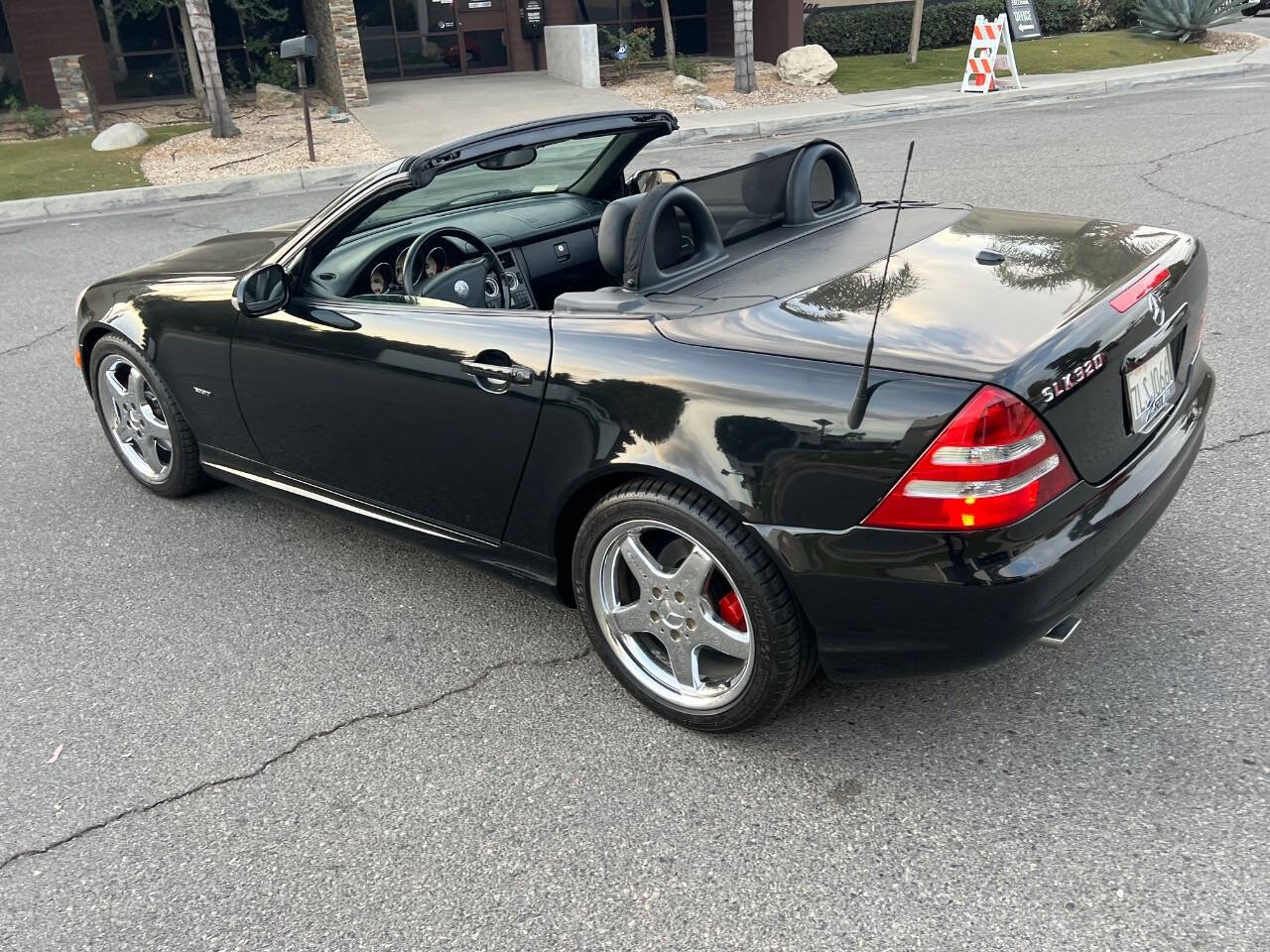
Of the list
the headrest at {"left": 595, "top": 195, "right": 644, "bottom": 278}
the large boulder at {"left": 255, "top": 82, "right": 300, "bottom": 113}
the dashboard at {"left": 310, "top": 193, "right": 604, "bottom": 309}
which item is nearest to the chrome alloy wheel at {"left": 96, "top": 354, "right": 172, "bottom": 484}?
the dashboard at {"left": 310, "top": 193, "right": 604, "bottom": 309}

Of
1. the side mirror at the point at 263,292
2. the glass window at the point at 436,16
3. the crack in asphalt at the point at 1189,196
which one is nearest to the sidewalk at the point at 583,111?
the glass window at the point at 436,16

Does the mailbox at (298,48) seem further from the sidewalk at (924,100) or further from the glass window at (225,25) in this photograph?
the glass window at (225,25)

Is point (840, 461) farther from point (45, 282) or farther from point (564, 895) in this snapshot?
point (45, 282)

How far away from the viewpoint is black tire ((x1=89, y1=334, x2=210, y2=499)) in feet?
14.1

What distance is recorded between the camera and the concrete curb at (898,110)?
45.8ft

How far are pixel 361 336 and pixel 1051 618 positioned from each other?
2.17 meters

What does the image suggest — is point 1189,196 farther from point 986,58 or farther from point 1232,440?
point 986,58

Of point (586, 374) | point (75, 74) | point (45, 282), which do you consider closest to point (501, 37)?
point (75, 74)

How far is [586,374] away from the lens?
9.32 ft

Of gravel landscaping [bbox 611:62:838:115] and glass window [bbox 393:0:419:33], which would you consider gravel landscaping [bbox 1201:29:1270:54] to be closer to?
gravel landscaping [bbox 611:62:838:115]

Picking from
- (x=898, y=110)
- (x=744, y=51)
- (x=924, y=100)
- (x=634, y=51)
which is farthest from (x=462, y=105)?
(x=924, y=100)

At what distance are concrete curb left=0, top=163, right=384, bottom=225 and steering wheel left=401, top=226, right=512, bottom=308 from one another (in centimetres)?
869

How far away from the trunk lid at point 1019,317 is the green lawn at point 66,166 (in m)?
12.1

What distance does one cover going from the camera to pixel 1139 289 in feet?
9.05
